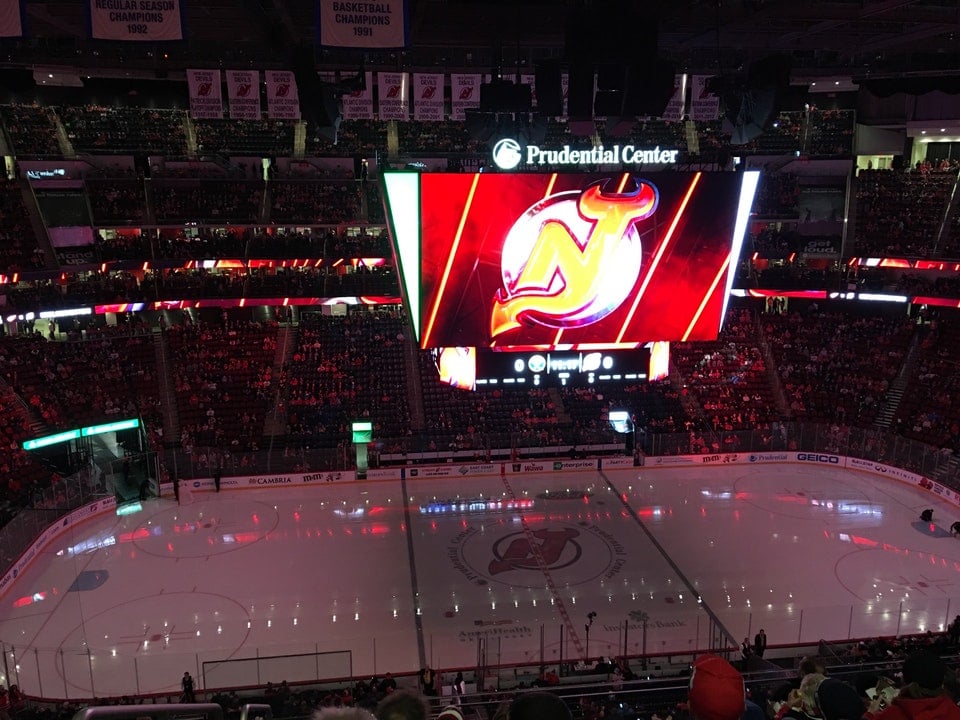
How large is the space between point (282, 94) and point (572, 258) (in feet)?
34.8

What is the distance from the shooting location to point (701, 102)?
23047mm

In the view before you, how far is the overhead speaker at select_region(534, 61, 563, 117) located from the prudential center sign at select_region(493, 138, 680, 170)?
1.16 metres

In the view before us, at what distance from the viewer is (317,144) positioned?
37.4m

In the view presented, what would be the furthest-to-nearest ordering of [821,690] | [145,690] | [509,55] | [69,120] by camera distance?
[69,120], [509,55], [145,690], [821,690]

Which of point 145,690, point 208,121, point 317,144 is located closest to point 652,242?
point 145,690

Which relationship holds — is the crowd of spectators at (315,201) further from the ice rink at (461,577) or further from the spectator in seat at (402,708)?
the spectator in seat at (402,708)

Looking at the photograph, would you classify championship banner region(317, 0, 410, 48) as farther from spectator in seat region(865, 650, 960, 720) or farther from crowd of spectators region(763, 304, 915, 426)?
crowd of spectators region(763, 304, 915, 426)

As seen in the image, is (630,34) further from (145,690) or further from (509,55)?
(145,690)

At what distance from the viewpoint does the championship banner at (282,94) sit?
822 inches

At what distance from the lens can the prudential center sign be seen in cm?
1505

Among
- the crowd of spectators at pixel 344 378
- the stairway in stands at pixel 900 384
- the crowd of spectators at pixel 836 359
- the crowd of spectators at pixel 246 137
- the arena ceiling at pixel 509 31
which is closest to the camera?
the arena ceiling at pixel 509 31

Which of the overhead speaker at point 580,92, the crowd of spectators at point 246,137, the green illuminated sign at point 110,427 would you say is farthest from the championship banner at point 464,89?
the crowd of spectators at point 246,137

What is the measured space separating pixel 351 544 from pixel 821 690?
724 inches

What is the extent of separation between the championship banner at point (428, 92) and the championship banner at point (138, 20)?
34.3 feet
